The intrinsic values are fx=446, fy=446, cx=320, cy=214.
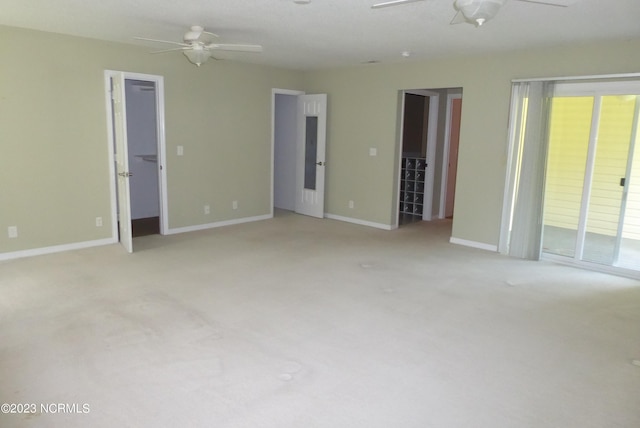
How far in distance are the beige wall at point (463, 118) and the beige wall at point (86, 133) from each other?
55.9 inches

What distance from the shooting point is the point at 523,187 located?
5.25 m

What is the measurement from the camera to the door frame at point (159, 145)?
532 centimetres

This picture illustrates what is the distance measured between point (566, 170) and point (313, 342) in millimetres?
3723

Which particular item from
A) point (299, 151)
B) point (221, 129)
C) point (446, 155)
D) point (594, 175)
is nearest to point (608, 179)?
point (594, 175)

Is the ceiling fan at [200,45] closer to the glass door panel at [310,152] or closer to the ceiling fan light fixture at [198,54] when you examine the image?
the ceiling fan light fixture at [198,54]

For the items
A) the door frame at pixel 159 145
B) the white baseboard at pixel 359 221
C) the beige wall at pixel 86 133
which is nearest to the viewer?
the beige wall at pixel 86 133

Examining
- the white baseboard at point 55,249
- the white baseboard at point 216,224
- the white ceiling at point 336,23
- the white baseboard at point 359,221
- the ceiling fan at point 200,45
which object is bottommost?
the white baseboard at point 55,249

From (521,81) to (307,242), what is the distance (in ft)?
10.5

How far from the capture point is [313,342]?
3.11 meters

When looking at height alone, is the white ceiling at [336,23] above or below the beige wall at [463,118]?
above

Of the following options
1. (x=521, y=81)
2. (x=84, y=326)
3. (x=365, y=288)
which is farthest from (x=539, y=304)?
(x=84, y=326)

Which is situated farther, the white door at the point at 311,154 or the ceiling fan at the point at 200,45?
the white door at the point at 311,154

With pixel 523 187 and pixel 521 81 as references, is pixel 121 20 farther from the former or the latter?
pixel 523 187

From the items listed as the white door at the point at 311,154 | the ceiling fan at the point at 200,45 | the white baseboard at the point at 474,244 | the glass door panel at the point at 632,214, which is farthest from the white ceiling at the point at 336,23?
the white baseboard at the point at 474,244
